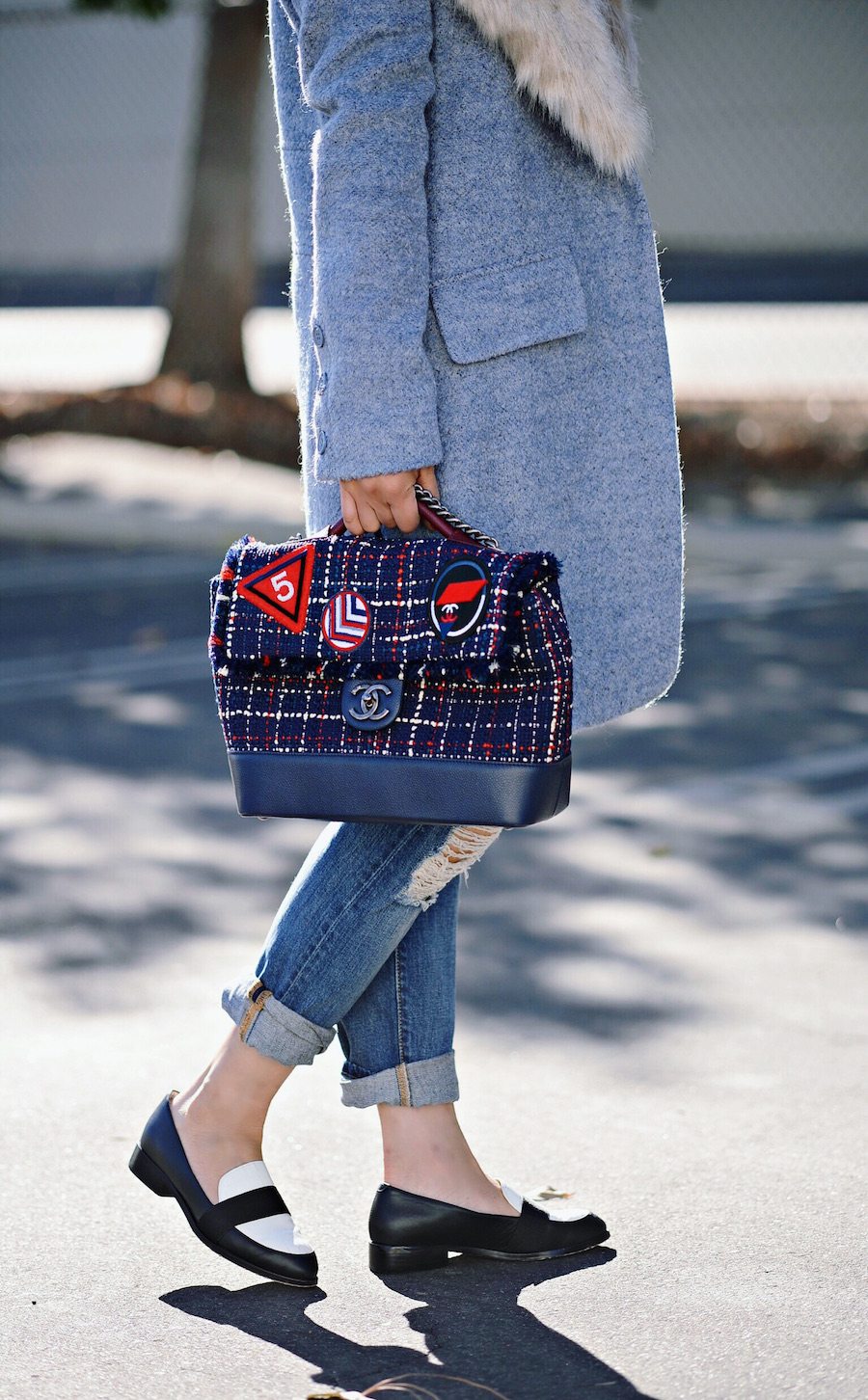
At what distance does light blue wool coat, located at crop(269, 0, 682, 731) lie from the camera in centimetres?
232

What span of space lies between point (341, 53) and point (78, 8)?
11412mm

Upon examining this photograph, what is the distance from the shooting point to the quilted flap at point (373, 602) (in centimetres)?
229

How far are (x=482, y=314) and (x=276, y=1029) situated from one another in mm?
974

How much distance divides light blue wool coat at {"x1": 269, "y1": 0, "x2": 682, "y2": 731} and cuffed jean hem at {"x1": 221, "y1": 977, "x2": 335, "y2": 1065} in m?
0.54

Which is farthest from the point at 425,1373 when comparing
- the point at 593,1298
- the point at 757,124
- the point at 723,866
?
the point at 757,124

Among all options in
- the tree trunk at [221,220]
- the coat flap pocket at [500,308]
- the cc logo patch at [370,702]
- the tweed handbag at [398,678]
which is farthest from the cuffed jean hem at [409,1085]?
the tree trunk at [221,220]

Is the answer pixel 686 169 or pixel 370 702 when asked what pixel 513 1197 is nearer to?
pixel 370 702

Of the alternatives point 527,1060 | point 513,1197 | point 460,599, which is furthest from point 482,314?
point 527,1060

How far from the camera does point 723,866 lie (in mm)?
4535

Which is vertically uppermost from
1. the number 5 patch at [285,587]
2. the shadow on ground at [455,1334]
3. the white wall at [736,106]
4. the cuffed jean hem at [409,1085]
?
the white wall at [736,106]

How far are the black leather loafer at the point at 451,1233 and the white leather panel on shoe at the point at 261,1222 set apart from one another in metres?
0.11

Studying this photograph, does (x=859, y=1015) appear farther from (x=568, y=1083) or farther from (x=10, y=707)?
(x=10, y=707)

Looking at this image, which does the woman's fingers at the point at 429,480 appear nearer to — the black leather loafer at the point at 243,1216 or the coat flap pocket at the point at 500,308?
the coat flap pocket at the point at 500,308

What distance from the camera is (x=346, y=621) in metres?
2.37
